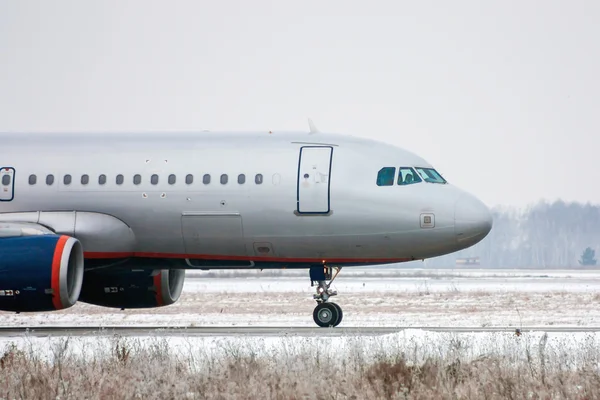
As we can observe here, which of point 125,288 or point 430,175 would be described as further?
point 125,288

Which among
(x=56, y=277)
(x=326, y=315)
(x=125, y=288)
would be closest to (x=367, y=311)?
(x=125, y=288)

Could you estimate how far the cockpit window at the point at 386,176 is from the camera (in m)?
22.7

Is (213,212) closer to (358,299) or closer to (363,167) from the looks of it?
(363,167)

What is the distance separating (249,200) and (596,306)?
15.8 m

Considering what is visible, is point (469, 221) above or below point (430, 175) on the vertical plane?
below

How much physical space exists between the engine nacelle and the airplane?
3.27 ft

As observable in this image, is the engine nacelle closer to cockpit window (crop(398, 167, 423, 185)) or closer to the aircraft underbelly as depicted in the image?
the aircraft underbelly

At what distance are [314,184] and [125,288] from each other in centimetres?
557

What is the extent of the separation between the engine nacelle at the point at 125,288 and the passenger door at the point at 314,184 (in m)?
4.45

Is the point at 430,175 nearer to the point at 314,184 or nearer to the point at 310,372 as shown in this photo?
the point at 314,184

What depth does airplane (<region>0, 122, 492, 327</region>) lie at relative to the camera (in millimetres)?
22453

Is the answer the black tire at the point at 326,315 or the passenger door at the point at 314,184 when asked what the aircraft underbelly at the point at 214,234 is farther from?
the black tire at the point at 326,315

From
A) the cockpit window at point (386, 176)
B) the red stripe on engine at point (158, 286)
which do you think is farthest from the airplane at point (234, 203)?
the red stripe on engine at point (158, 286)

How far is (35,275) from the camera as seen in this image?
2100 cm
